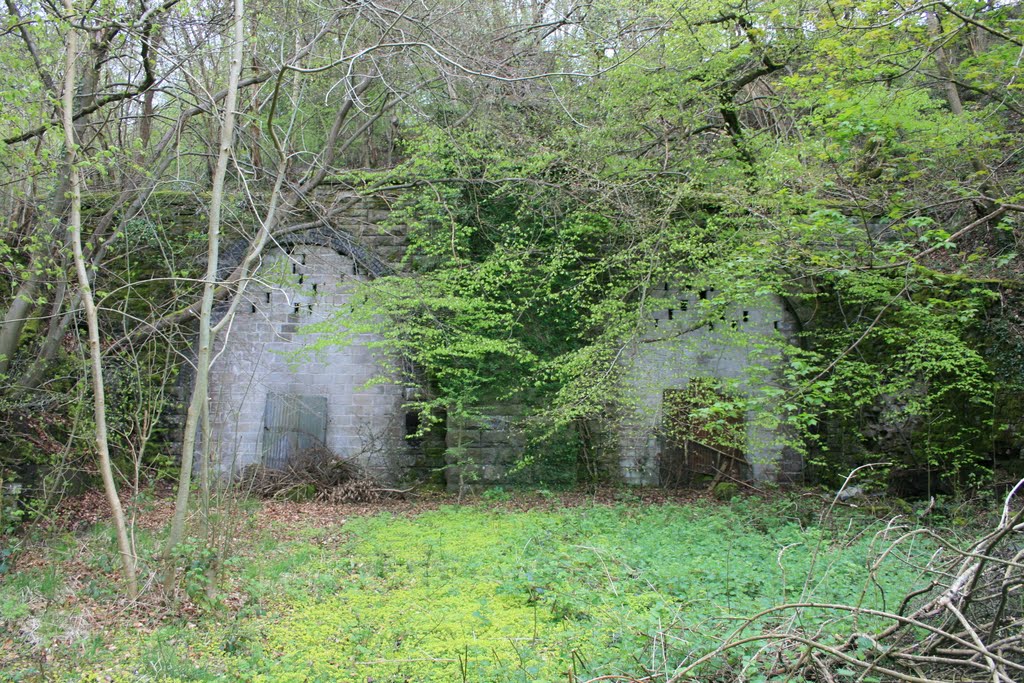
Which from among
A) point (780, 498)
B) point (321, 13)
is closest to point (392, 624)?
point (780, 498)

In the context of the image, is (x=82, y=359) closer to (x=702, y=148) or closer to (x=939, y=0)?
(x=939, y=0)

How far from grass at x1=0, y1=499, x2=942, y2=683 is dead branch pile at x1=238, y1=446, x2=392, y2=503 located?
2021 mm

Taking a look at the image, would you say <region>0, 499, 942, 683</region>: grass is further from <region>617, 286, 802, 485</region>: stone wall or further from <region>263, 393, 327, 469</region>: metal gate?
<region>617, 286, 802, 485</region>: stone wall

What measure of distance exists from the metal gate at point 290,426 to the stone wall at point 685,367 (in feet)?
14.0

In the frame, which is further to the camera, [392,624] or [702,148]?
[702,148]

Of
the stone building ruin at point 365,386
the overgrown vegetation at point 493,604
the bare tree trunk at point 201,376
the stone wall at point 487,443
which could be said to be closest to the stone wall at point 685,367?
the stone building ruin at point 365,386

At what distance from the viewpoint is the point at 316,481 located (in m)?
9.71

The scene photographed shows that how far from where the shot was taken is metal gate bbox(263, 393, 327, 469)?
399 inches

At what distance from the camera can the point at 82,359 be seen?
20.3ft

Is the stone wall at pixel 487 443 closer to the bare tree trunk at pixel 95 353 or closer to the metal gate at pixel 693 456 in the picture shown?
the metal gate at pixel 693 456

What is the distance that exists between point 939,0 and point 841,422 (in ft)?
20.4

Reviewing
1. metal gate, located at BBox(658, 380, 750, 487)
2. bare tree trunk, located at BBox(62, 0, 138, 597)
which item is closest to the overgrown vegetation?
bare tree trunk, located at BBox(62, 0, 138, 597)

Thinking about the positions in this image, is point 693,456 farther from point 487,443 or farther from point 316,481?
point 316,481

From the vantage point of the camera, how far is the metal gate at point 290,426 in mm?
10125
